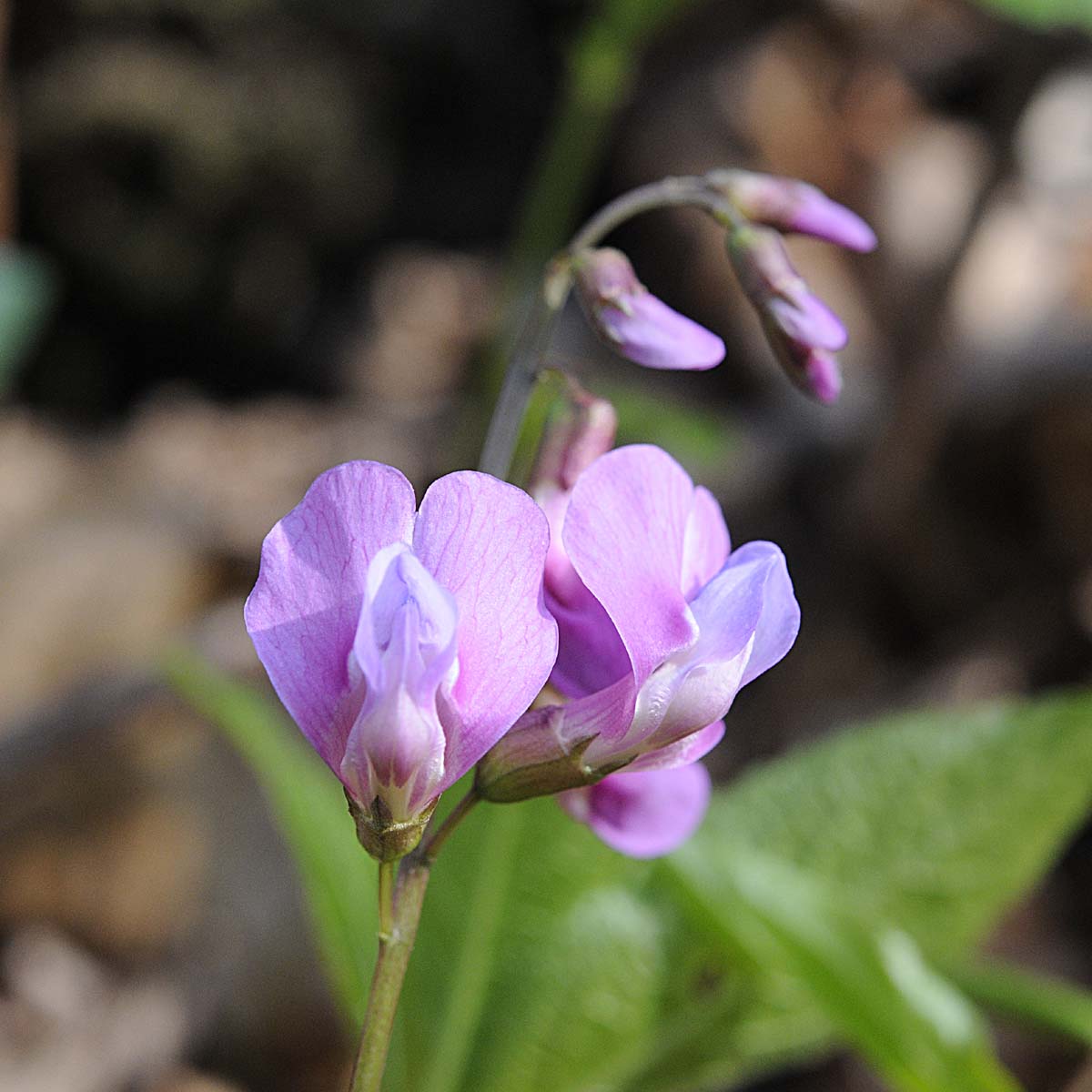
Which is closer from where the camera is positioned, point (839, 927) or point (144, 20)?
point (839, 927)

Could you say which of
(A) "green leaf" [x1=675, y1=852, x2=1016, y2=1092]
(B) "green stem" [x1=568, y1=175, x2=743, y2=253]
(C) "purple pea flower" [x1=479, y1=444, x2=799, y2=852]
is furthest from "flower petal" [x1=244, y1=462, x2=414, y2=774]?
(A) "green leaf" [x1=675, y1=852, x2=1016, y2=1092]

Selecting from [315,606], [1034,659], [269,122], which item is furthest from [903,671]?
[315,606]

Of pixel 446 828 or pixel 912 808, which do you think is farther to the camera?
pixel 912 808

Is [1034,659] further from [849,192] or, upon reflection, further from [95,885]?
[95,885]

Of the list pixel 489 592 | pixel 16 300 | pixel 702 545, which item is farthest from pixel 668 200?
pixel 16 300

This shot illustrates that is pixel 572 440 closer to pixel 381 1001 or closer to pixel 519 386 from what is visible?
pixel 519 386

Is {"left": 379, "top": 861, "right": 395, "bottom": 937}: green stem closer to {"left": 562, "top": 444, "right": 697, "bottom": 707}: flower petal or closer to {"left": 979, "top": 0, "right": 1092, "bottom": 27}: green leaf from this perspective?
{"left": 562, "top": 444, "right": 697, "bottom": 707}: flower petal
